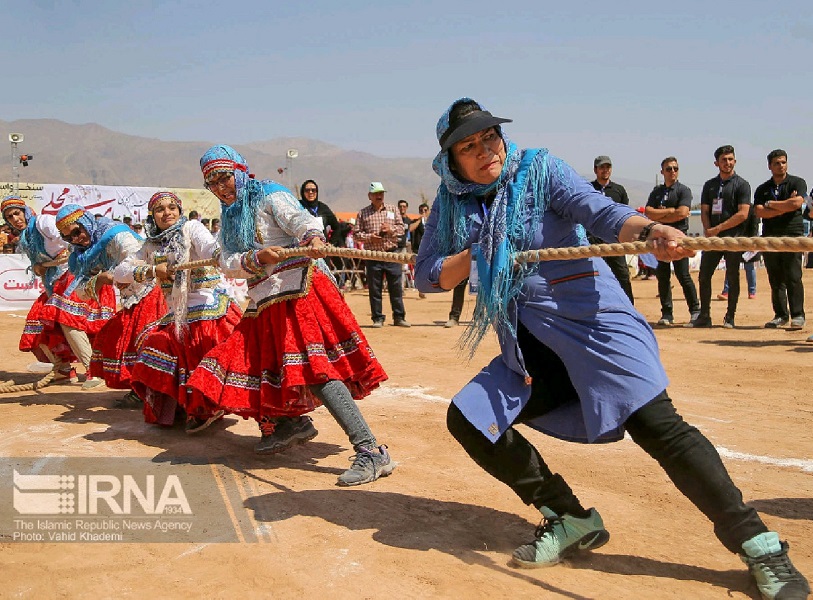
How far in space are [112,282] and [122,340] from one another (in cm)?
47

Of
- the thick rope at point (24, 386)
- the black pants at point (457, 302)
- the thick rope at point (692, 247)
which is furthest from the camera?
the black pants at point (457, 302)

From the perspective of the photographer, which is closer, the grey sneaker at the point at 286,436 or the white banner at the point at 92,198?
the grey sneaker at the point at 286,436

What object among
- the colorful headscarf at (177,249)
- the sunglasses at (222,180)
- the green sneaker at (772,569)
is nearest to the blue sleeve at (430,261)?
the green sneaker at (772,569)

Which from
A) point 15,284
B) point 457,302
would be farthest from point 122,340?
point 15,284

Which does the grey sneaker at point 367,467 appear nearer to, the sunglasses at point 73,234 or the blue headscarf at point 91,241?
the blue headscarf at point 91,241

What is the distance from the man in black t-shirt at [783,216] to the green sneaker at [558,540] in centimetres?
696

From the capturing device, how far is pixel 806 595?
274 cm

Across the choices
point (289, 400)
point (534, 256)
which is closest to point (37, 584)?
point (289, 400)

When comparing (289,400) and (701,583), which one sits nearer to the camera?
(701,583)

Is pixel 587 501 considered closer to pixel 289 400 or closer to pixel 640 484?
pixel 640 484

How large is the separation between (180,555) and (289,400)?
1255mm

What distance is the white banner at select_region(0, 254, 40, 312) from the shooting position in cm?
1602

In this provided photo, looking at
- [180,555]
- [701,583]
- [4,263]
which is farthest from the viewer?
[4,263]

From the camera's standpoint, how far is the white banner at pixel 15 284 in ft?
52.5
